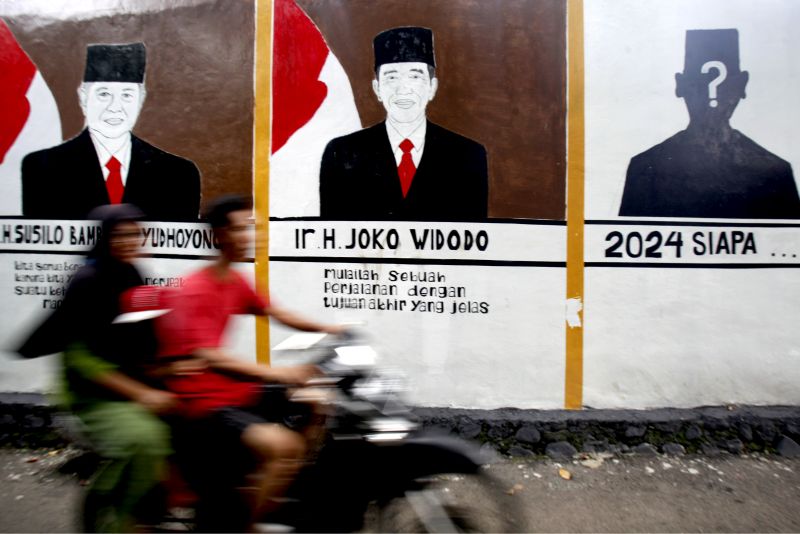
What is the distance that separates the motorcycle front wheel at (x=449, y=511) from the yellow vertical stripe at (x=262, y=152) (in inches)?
91.2

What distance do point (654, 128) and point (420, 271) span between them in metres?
2.15

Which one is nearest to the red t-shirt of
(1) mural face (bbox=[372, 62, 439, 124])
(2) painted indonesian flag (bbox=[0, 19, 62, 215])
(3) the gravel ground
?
(3) the gravel ground

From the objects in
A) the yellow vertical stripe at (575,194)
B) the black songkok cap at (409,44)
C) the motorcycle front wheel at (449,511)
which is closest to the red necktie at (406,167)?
the black songkok cap at (409,44)

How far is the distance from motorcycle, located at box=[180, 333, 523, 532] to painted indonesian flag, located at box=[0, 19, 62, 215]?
152 inches

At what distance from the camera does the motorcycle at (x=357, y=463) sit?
6.89ft

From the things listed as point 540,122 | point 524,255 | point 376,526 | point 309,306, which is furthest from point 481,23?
point 376,526

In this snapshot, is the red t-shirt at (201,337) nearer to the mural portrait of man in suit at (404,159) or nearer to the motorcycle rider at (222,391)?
the motorcycle rider at (222,391)

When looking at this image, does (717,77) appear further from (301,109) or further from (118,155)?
(118,155)

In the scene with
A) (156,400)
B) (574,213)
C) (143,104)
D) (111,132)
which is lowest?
(156,400)

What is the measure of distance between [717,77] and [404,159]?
98.8 inches

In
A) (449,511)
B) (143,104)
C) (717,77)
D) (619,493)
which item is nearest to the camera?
(449,511)

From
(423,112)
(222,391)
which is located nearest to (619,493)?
(222,391)

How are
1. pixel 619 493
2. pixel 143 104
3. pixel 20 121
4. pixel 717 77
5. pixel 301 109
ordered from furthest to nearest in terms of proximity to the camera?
pixel 20 121
pixel 143 104
pixel 301 109
pixel 717 77
pixel 619 493

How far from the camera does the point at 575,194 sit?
4047 mm
